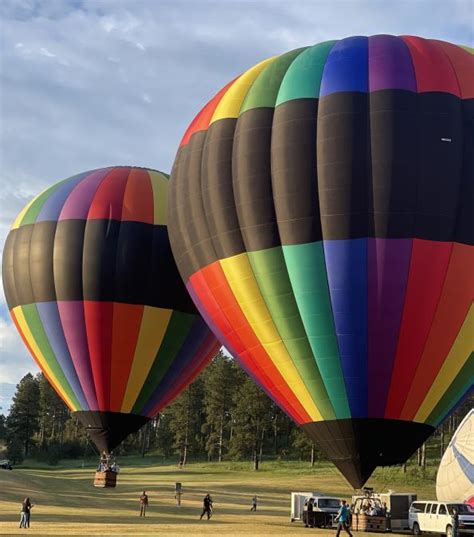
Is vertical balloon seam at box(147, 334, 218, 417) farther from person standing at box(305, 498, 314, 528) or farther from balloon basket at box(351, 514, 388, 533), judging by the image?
balloon basket at box(351, 514, 388, 533)

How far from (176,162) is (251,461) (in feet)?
201

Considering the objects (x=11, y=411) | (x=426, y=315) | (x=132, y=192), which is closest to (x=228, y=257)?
(x=426, y=315)

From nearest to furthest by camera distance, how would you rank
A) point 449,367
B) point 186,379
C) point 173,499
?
point 449,367, point 186,379, point 173,499

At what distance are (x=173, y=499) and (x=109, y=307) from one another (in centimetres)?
1859

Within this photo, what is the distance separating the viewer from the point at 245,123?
76.6 feet

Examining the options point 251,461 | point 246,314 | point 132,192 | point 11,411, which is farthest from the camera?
point 11,411

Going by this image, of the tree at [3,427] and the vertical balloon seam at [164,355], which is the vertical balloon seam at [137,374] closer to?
the vertical balloon seam at [164,355]

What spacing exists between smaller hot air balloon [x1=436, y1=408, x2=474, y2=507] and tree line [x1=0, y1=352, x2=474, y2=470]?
4183 cm

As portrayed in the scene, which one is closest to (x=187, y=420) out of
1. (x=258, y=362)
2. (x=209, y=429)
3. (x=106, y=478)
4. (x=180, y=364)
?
(x=209, y=429)

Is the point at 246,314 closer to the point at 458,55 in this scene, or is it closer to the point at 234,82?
the point at 234,82

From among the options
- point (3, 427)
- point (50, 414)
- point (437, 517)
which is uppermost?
point (50, 414)

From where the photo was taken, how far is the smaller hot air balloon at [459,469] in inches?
1153

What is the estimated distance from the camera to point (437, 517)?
25250mm

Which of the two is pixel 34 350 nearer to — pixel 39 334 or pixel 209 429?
pixel 39 334
